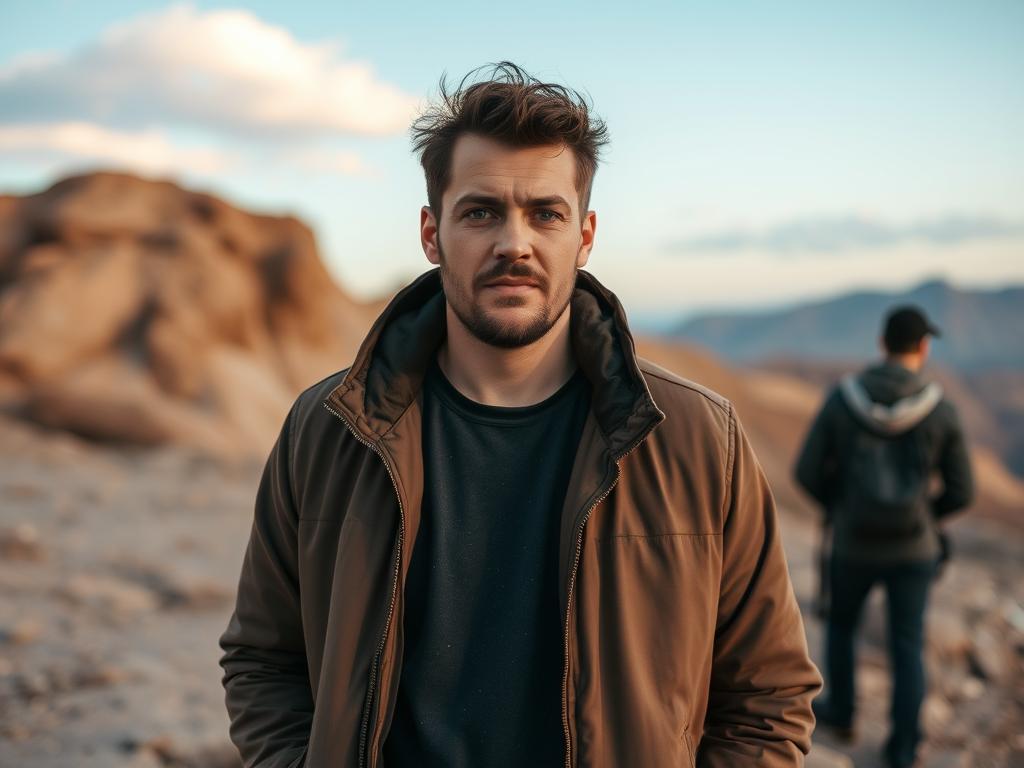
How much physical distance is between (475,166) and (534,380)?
50 centimetres

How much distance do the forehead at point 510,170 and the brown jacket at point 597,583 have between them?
325mm

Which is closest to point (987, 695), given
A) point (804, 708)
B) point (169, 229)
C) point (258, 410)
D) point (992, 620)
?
point (992, 620)

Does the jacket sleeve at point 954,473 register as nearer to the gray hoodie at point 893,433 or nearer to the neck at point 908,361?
the gray hoodie at point 893,433

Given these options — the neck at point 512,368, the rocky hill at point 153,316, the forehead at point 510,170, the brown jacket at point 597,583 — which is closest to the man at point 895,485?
the brown jacket at point 597,583

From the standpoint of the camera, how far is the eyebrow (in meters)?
2.04

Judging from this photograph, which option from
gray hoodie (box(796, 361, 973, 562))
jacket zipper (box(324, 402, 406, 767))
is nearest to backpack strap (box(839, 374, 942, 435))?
gray hoodie (box(796, 361, 973, 562))

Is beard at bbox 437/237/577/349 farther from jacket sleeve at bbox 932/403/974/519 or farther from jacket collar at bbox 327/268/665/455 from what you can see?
jacket sleeve at bbox 932/403/974/519

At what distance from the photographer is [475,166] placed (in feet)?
6.79

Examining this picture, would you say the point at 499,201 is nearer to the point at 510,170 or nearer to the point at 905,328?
the point at 510,170

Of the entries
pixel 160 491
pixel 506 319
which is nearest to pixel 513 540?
pixel 506 319

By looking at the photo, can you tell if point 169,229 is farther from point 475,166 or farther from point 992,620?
point 475,166

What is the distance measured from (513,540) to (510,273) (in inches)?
22.7

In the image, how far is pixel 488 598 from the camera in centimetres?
192

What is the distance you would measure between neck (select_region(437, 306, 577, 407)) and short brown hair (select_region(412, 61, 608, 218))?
333 millimetres
